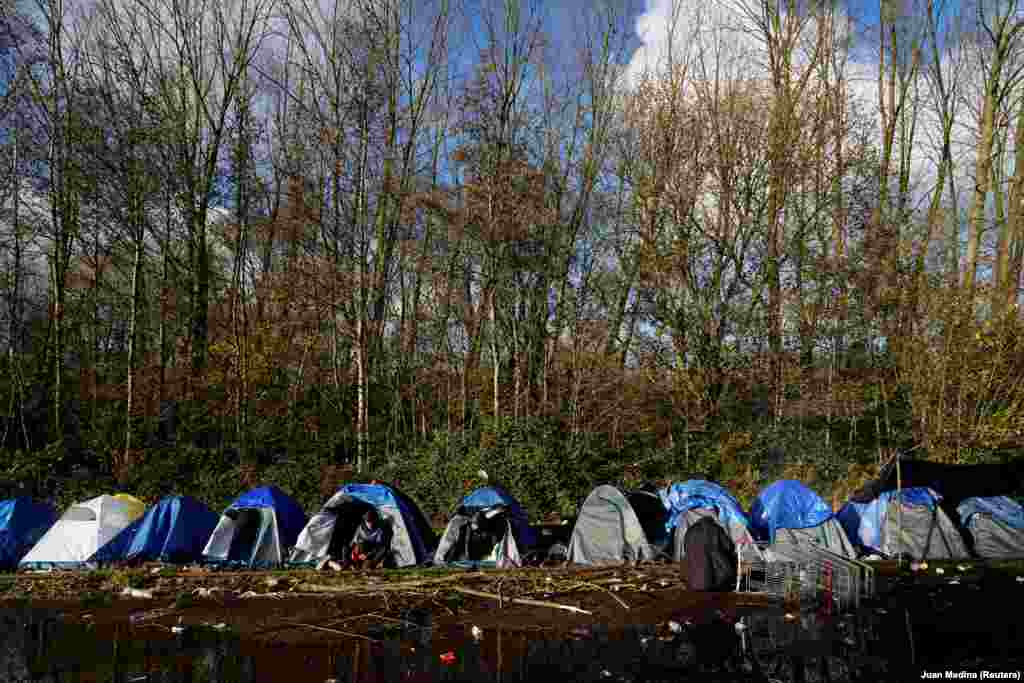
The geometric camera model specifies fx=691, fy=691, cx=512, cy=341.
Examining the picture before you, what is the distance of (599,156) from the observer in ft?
67.2

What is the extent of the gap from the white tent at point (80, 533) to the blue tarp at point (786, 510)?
1042cm

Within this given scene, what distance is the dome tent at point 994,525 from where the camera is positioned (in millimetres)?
11695

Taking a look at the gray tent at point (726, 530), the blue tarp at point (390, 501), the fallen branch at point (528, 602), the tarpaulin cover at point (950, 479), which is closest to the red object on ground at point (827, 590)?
the gray tent at point (726, 530)

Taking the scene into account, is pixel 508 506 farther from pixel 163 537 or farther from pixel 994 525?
pixel 994 525

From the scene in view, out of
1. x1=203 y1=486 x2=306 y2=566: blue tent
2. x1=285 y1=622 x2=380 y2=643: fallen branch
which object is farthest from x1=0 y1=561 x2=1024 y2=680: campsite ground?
x1=203 y1=486 x2=306 y2=566: blue tent

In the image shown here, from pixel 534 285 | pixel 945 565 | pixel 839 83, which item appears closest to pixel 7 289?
pixel 534 285

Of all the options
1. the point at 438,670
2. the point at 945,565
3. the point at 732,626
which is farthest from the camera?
the point at 945,565

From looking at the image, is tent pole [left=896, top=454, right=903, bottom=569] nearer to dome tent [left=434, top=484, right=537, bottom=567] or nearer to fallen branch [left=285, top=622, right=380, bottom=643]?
dome tent [left=434, top=484, right=537, bottom=567]

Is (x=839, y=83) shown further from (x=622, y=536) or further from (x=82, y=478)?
(x=82, y=478)

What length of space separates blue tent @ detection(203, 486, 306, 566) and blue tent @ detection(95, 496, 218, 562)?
0.48 m

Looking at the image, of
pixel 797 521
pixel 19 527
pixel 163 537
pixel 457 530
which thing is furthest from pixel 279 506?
pixel 797 521

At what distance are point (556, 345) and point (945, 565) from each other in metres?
10.1

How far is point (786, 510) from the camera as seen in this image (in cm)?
1128

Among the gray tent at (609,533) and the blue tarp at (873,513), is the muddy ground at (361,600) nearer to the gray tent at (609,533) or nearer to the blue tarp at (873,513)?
the gray tent at (609,533)
